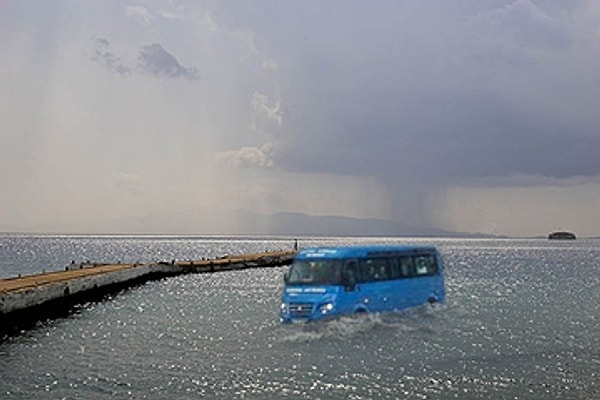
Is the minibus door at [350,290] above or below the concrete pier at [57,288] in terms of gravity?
above

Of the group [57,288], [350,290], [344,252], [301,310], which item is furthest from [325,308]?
[57,288]

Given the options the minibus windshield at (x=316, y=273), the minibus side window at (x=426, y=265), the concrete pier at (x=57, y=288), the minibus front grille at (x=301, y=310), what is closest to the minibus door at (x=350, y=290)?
the minibus windshield at (x=316, y=273)

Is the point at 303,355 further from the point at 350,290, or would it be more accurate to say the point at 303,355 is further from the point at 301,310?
the point at 350,290

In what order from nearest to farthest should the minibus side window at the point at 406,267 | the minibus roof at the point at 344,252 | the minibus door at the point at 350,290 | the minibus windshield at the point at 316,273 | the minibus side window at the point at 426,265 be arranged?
the minibus door at the point at 350,290 → the minibus windshield at the point at 316,273 → the minibus roof at the point at 344,252 → the minibus side window at the point at 406,267 → the minibus side window at the point at 426,265

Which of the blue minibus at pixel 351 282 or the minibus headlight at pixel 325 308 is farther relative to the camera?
the blue minibus at pixel 351 282

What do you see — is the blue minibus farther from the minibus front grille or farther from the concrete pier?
the concrete pier

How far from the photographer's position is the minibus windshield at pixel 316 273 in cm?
3306

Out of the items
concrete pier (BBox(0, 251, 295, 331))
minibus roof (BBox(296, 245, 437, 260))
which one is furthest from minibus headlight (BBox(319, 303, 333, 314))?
concrete pier (BBox(0, 251, 295, 331))

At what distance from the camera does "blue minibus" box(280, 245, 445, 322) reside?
31812 mm

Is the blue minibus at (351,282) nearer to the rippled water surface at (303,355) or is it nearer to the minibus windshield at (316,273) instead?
the minibus windshield at (316,273)

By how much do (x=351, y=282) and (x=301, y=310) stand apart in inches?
138

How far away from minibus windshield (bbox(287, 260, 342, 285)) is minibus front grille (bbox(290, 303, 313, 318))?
1696mm

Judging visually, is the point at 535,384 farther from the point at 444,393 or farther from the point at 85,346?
the point at 85,346

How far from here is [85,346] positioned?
31219 millimetres
